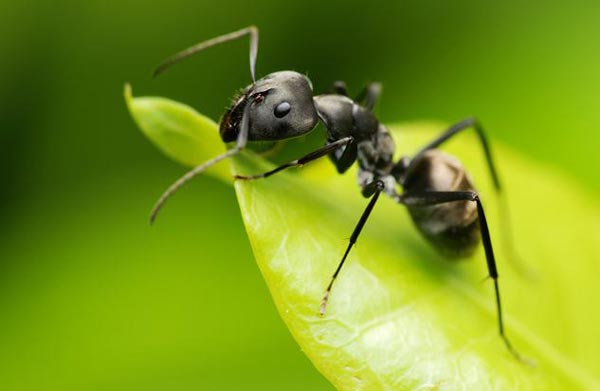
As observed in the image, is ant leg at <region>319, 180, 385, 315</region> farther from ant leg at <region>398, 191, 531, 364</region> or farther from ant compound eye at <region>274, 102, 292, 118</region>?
ant compound eye at <region>274, 102, 292, 118</region>

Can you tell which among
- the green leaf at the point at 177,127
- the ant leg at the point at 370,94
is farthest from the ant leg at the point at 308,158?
the ant leg at the point at 370,94

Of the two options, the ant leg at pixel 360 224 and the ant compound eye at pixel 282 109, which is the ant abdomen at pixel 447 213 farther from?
the ant compound eye at pixel 282 109

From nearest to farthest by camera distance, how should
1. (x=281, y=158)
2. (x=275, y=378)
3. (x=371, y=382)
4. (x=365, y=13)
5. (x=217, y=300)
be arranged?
1. (x=371, y=382)
2. (x=275, y=378)
3. (x=217, y=300)
4. (x=281, y=158)
5. (x=365, y=13)

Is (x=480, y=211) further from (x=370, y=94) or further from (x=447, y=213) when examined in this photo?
(x=370, y=94)

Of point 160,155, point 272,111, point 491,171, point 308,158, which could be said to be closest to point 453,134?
point 491,171

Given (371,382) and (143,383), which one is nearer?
(371,382)

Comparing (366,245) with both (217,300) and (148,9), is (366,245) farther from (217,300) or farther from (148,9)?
(148,9)

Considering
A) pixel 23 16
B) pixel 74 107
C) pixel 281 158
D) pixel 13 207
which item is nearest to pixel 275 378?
pixel 281 158
